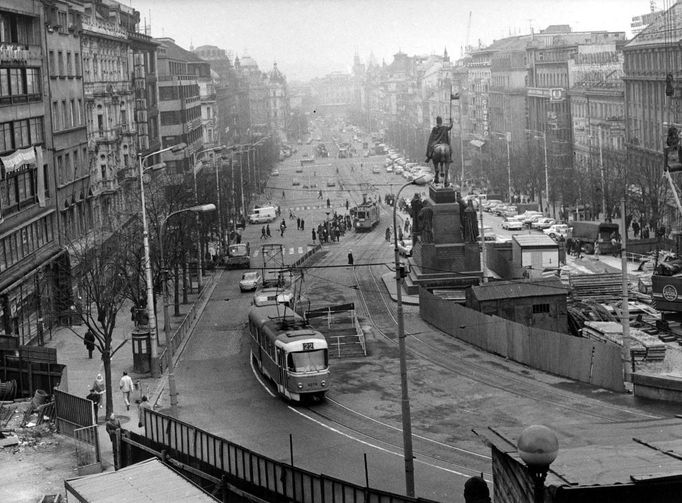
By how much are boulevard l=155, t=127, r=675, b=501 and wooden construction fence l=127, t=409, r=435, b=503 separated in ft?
16.5

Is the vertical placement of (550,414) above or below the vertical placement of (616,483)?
below

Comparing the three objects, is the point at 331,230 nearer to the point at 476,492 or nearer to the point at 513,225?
the point at 513,225

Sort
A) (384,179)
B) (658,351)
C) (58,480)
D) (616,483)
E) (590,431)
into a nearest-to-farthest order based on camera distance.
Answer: (616,483)
(590,431)
(58,480)
(658,351)
(384,179)

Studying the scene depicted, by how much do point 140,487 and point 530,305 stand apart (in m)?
30.5

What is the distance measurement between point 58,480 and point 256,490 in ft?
19.6

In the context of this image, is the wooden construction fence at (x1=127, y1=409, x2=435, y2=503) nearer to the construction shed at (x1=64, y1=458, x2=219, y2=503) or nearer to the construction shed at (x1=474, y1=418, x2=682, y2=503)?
the construction shed at (x1=474, y1=418, x2=682, y2=503)

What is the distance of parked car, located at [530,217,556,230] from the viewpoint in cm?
8628

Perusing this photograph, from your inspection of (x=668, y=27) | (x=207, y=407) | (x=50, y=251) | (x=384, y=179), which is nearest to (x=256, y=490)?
(x=207, y=407)

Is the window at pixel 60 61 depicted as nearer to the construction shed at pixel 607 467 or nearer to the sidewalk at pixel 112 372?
the sidewalk at pixel 112 372

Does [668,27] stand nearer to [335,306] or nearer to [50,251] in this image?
[335,306]

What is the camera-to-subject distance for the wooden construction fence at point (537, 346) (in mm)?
37781

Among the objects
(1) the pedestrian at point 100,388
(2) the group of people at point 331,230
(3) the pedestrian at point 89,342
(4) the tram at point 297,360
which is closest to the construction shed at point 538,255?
(4) the tram at point 297,360

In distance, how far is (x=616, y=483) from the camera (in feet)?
47.8

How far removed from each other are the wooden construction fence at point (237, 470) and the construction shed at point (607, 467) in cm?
142
